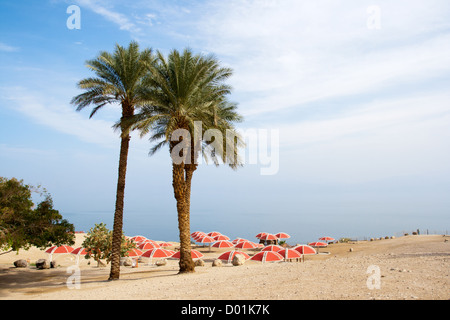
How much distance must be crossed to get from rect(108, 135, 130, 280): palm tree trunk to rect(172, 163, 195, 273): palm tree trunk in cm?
330

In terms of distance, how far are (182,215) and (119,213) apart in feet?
12.8

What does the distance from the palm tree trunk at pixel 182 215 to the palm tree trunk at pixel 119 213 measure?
3304 millimetres

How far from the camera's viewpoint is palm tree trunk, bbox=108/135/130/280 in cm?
2062

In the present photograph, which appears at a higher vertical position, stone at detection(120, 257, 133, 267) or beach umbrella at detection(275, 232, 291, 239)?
beach umbrella at detection(275, 232, 291, 239)

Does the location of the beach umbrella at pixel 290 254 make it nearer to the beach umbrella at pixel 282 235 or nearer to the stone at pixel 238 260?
the stone at pixel 238 260

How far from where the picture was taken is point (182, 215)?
20.3 meters

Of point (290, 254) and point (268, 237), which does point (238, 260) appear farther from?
point (268, 237)

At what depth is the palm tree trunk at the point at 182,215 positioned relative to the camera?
2005 centimetres

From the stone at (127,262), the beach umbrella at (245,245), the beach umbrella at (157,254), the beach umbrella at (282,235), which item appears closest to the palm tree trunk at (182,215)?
the beach umbrella at (157,254)

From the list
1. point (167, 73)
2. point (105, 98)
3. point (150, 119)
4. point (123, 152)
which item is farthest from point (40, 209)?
point (167, 73)

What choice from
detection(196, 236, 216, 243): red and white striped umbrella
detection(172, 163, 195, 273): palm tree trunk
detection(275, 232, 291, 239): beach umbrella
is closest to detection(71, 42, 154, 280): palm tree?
detection(172, 163, 195, 273): palm tree trunk

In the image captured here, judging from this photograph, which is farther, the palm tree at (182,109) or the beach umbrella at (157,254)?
the beach umbrella at (157,254)

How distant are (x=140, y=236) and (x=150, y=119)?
86.8ft

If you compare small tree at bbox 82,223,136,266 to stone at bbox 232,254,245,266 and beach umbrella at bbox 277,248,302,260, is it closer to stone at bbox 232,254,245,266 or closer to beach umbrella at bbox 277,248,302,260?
stone at bbox 232,254,245,266
